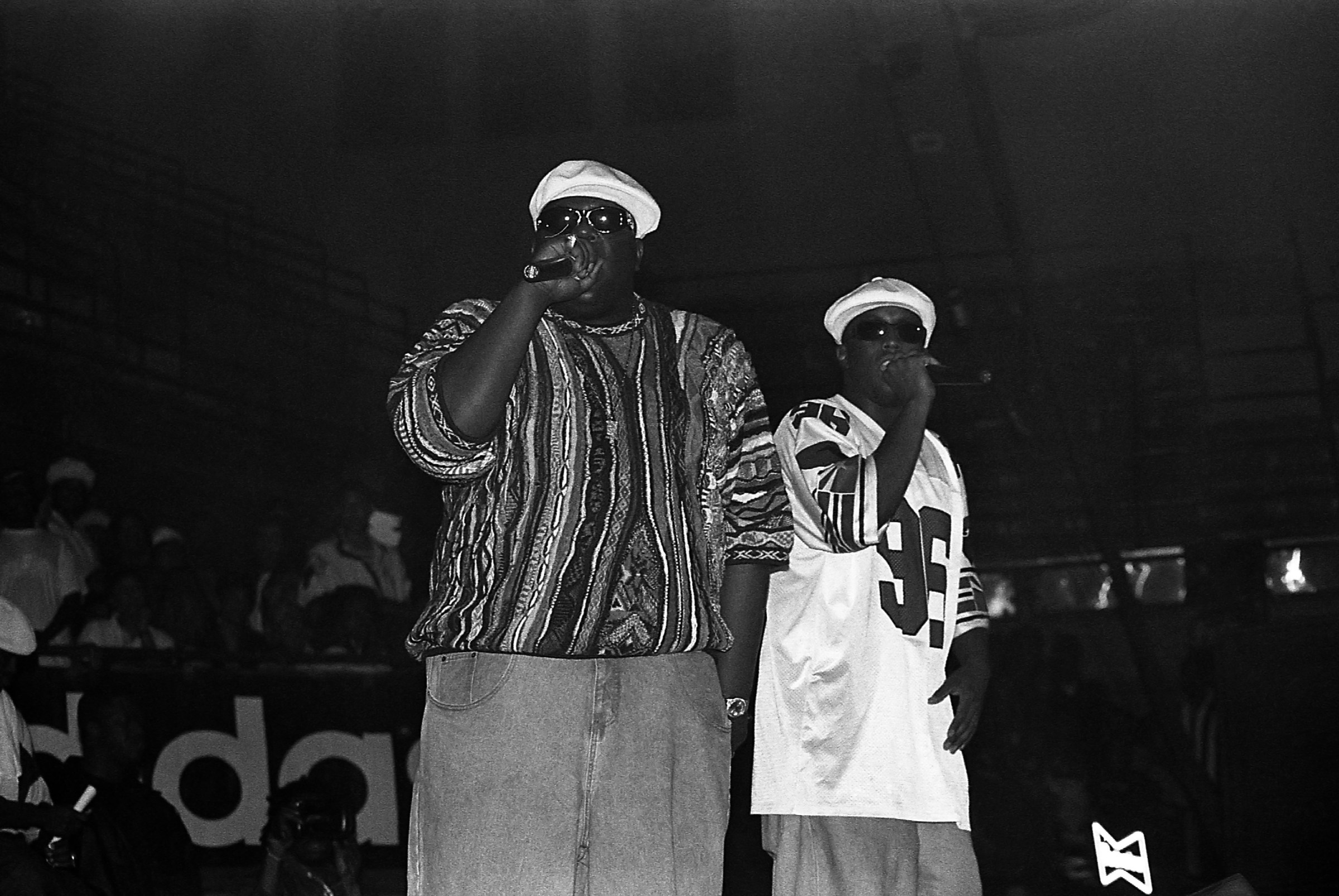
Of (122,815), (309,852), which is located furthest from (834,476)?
(122,815)

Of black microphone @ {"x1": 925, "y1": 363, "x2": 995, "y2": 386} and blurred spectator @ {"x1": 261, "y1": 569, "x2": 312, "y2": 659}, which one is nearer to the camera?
black microphone @ {"x1": 925, "y1": 363, "x2": 995, "y2": 386}

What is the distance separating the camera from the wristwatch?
2400 mm

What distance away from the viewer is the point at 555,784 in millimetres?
2096

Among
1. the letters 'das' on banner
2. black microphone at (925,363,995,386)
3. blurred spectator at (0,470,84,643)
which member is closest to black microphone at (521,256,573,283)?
black microphone at (925,363,995,386)

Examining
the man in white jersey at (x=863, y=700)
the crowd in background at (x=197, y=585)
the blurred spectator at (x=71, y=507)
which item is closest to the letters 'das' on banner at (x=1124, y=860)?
the man in white jersey at (x=863, y=700)

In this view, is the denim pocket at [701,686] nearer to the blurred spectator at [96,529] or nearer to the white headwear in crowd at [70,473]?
the blurred spectator at [96,529]

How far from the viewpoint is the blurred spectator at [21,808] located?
13.1ft

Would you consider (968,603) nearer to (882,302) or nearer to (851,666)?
(851,666)

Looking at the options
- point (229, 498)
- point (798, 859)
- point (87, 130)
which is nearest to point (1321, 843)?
point (798, 859)

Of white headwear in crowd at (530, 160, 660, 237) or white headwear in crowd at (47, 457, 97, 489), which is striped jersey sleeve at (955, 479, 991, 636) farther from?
white headwear in crowd at (47, 457, 97, 489)

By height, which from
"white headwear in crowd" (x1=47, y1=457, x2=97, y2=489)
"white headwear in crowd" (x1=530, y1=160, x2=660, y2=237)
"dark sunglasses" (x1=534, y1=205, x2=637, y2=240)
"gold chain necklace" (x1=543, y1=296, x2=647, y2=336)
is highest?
"white headwear in crowd" (x1=47, y1=457, x2=97, y2=489)

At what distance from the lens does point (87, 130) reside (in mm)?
9438

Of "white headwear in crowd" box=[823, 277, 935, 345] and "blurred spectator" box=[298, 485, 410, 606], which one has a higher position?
"blurred spectator" box=[298, 485, 410, 606]

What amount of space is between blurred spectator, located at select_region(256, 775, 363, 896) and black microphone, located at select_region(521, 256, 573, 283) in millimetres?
2958
